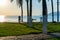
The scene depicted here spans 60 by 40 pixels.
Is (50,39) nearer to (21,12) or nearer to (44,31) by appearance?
(44,31)

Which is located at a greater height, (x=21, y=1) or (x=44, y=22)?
(x=21, y=1)

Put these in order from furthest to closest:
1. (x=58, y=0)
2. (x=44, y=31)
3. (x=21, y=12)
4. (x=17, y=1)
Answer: (x=21, y=12) → (x=17, y=1) → (x=58, y=0) → (x=44, y=31)

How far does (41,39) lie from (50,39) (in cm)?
61

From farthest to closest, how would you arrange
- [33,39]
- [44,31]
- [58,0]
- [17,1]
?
[17,1], [58,0], [44,31], [33,39]

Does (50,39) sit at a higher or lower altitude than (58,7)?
lower

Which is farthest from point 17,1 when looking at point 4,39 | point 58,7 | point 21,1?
point 4,39

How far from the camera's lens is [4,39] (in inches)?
589

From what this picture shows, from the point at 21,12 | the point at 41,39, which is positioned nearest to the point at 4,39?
the point at 41,39

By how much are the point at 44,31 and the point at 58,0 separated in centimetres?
2026

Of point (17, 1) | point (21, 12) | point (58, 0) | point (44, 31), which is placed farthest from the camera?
point (21, 12)

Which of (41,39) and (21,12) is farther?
(21,12)

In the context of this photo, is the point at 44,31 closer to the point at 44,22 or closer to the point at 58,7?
the point at 44,22

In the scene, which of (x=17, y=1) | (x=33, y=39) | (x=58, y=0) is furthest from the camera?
(x=17, y=1)

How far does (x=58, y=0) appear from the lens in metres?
37.7
